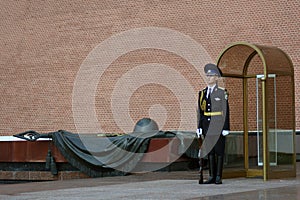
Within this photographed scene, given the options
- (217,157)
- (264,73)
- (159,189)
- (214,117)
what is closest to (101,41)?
(264,73)

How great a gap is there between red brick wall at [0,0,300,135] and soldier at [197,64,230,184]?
8.96 m

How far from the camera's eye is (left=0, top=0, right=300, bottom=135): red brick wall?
20625mm

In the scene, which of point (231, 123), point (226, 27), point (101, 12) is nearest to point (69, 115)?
point (101, 12)

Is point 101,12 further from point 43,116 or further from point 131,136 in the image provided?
point 131,136

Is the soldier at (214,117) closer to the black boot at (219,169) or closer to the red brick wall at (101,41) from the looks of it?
the black boot at (219,169)

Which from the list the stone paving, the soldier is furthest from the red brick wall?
the soldier

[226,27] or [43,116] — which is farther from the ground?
[226,27]

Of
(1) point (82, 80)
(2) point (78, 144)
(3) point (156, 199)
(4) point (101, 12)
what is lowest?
(3) point (156, 199)

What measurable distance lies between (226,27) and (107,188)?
11.5 meters

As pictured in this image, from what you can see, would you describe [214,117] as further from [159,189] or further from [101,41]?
[101,41]

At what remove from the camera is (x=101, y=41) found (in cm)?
2438

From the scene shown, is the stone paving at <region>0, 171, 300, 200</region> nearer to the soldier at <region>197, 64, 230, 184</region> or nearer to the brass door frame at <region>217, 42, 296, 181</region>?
the brass door frame at <region>217, 42, 296, 181</region>

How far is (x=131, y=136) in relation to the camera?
15.8 m

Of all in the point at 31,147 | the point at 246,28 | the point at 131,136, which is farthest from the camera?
the point at 246,28
